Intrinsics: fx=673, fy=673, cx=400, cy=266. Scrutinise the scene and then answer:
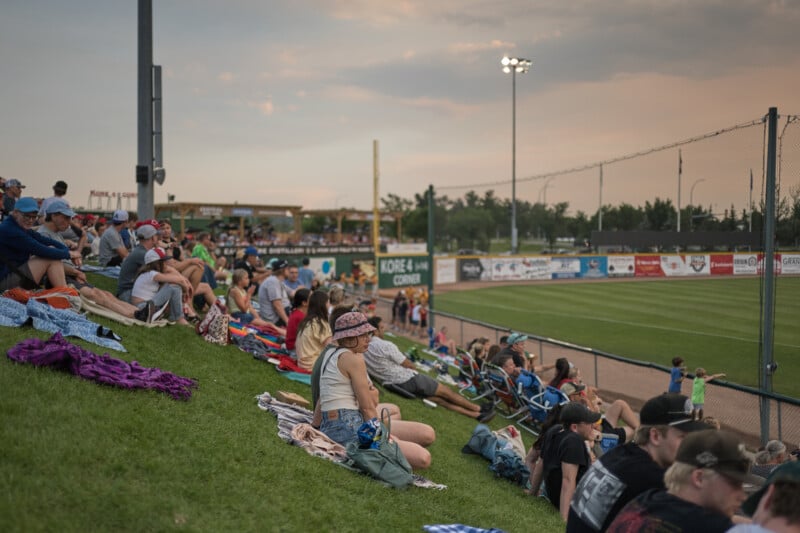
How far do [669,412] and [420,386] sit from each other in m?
6.03

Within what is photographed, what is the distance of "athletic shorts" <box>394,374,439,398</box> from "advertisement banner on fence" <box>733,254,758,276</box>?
324 inches

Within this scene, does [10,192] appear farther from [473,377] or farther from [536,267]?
[536,267]

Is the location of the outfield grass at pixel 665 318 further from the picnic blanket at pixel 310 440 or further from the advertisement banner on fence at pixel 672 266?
the picnic blanket at pixel 310 440

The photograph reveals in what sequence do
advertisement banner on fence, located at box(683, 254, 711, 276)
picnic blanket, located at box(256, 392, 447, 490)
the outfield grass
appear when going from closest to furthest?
picnic blanket, located at box(256, 392, 447, 490), the outfield grass, advertisement banner on fence, located at box(683, 254, 711, 276)

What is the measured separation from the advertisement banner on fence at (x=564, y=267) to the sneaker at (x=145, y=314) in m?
39.2

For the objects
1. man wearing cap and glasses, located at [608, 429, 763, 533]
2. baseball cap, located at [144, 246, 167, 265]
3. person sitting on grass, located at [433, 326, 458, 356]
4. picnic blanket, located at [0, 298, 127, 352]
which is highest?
baseball cap, located at [144, 246, 167, 265]

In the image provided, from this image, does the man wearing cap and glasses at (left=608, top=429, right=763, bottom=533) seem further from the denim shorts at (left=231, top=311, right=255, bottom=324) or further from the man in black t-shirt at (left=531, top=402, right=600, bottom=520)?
the denim shorts at (left=231, top=311, right=255, bottom=324)

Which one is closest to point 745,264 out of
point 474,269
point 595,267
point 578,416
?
point 578,416

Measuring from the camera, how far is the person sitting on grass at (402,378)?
952 cm

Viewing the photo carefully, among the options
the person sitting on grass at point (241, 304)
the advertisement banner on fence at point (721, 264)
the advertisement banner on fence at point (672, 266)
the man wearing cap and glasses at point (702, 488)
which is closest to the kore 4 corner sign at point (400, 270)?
the advertisement banner on fence at point (721, 264)

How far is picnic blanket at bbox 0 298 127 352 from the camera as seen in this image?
6468mm

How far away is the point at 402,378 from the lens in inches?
376

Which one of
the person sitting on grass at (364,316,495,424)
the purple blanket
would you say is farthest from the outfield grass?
the purple blanket

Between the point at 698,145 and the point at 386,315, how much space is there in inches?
541
